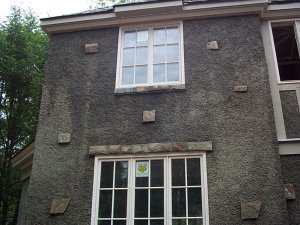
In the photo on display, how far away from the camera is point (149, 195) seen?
6332 millimetres

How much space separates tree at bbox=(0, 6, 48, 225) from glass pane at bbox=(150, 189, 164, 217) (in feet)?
27.3

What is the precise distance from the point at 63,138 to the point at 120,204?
1.79 m

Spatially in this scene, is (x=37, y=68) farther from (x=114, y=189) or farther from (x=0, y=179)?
(x=114, y=189)

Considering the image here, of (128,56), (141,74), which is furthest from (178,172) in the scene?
(128,56)

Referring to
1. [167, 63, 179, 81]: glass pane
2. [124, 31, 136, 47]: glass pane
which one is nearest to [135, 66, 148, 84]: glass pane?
[167, 63, 179, 81]: glass pane

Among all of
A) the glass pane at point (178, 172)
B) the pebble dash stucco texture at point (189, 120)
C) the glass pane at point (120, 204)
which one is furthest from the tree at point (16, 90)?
the glass pane at point (178, 172)

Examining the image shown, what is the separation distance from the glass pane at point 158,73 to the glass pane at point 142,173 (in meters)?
1.80

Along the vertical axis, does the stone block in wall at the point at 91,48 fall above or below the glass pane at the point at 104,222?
above

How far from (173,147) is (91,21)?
3.55 meters

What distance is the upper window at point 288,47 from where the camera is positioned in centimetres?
782

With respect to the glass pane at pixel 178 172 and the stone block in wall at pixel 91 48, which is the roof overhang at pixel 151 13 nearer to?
the stone block in wall at pixel 91 48

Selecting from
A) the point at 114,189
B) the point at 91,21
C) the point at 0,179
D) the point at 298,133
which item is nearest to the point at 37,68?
the point at 0,179

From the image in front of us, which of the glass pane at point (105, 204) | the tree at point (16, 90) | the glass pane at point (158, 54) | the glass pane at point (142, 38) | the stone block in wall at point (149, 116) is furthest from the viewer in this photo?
the tree at point (16, 90)

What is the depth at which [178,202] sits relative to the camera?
20.4 feet
